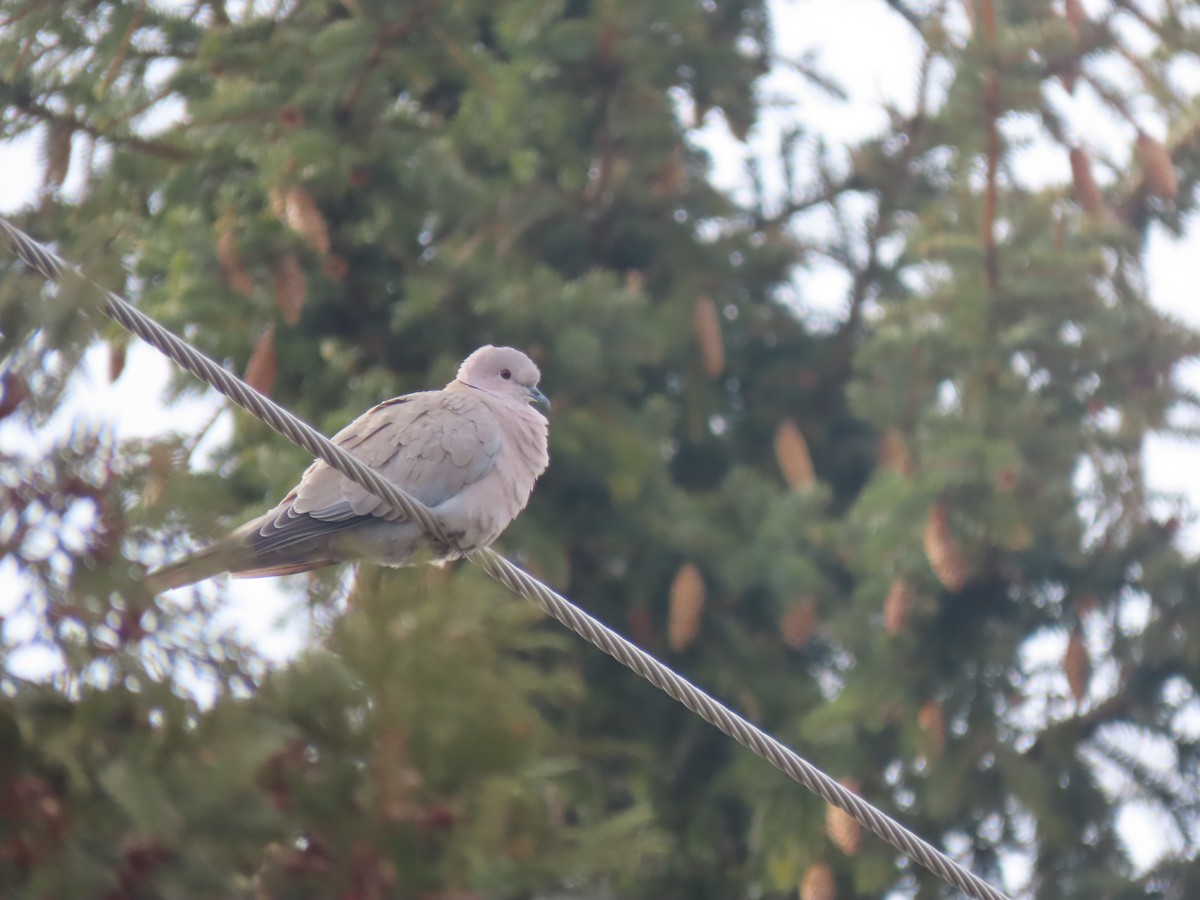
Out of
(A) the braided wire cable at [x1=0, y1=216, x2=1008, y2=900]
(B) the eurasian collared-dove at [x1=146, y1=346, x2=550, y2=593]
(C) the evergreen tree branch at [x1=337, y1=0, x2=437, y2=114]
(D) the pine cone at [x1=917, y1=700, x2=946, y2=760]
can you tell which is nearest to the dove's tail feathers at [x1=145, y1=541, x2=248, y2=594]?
(A) the braided wire cable at [x1=0, y1=216, x2=1008, y2=900]

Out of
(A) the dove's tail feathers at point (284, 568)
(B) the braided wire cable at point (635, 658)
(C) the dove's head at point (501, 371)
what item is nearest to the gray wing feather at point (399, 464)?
(A) the dove's tail feathers at point (284, 568)

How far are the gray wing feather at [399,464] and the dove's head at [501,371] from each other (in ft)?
0.91

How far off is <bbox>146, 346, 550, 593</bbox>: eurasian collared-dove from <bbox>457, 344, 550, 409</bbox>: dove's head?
192 millimetres

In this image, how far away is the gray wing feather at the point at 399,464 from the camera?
3.98m

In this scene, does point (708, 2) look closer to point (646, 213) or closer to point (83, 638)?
point (646, 213)

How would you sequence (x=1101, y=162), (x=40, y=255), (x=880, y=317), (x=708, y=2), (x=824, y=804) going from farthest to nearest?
(x=708, y=2) < (x=1101, y=162) < (x=880, y=317) < (x=824, y=804) < (x=40, y=255)

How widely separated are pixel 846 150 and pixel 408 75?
2.74 m

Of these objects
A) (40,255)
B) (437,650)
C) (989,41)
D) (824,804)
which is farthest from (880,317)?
(437,650)

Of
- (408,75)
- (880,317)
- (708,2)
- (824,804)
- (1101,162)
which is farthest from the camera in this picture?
(708,2)

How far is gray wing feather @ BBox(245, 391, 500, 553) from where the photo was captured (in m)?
3.98

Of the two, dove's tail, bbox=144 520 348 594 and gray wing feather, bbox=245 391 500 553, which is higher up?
gray wing feather, bbox=245 391 500 553

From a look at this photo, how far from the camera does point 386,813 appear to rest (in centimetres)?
171

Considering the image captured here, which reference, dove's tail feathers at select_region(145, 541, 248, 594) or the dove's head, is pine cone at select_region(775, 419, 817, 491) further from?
dove's tail feathers at select_region(145, 541, 248, 594)

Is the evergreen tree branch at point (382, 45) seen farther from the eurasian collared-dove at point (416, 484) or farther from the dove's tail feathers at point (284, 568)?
the dove's tail feathers at point (284, 568)
